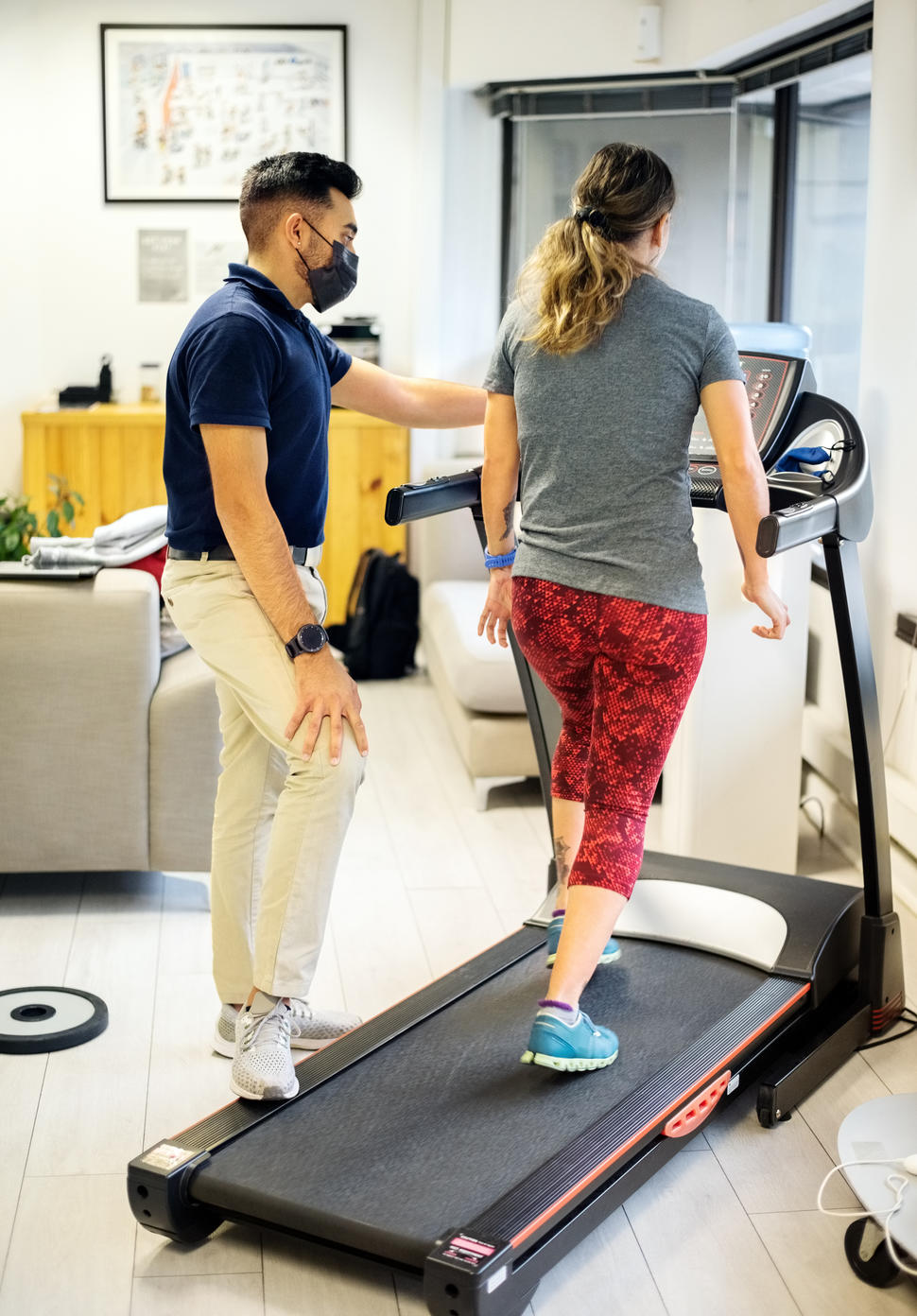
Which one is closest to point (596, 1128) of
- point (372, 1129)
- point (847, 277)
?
point (372, 1129)

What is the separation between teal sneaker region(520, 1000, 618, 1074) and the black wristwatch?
0.67m

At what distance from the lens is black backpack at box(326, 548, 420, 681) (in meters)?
5.56

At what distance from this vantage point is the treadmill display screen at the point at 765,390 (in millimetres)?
2625

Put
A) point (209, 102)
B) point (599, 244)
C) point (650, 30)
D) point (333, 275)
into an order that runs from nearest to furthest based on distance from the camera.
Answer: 1. point (599, 244)
2. point (333, 275)
3. point (650, 30)
4. point (209, 102)

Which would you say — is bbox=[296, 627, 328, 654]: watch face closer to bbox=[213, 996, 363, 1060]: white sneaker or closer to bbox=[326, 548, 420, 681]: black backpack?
bbox=[213, 996, 363, 1060]: white sneaker

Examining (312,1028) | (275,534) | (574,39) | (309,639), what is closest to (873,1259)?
(312,1028)

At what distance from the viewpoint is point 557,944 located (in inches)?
101

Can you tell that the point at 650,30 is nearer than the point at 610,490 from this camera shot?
No

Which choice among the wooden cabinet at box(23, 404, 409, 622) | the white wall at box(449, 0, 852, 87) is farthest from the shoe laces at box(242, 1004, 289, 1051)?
the wooden cabinet at box(23, 404, 409, 622)

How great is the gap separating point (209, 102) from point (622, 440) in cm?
451

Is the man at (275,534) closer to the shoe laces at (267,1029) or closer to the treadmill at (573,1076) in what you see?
the shoe laces at (267,1029)

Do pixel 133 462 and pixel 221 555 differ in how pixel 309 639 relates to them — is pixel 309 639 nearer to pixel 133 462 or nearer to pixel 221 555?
pixel 221 555

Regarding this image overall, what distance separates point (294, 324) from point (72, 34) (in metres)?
4.34

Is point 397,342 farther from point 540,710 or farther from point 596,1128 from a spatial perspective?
point 596,1128
